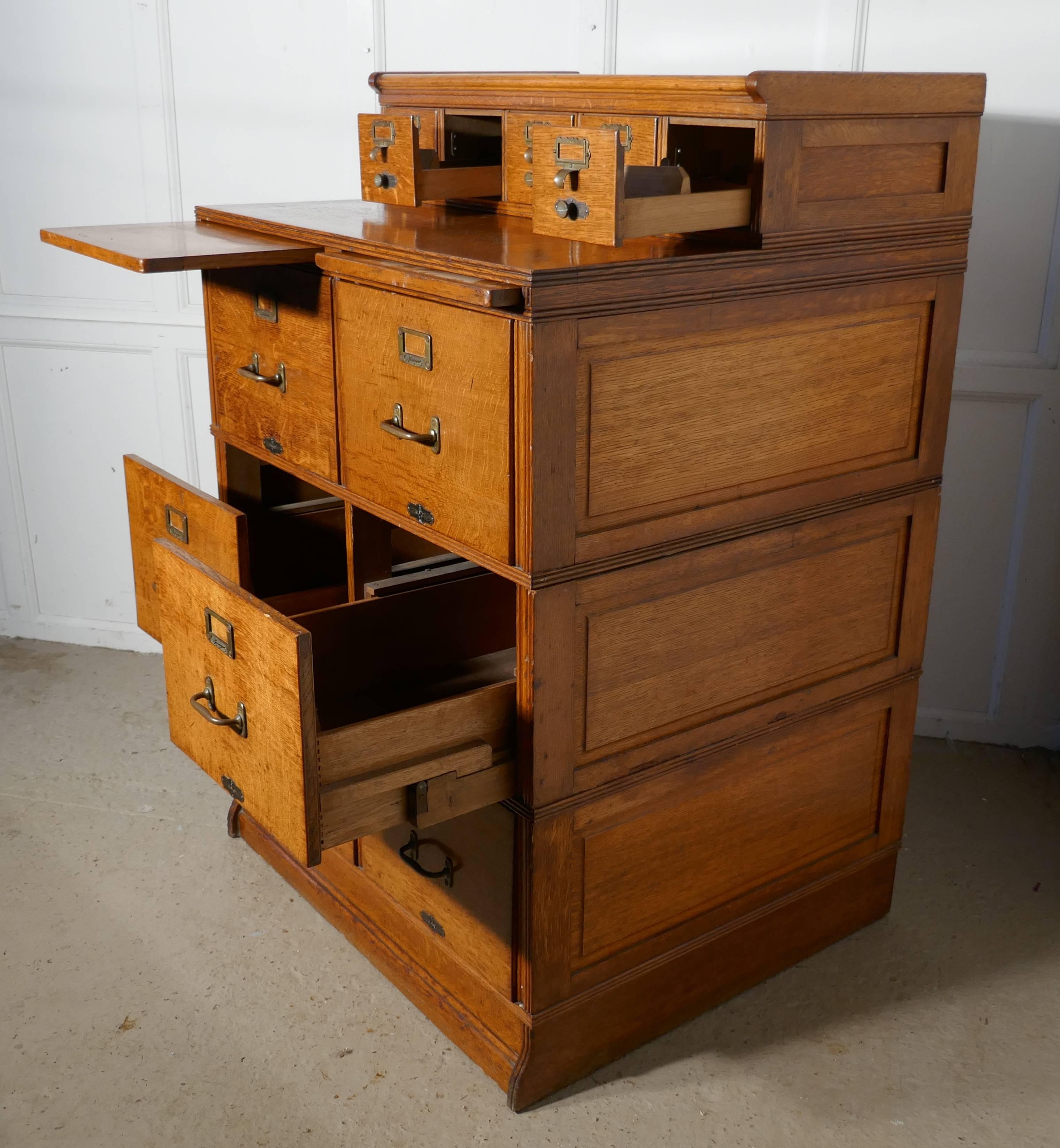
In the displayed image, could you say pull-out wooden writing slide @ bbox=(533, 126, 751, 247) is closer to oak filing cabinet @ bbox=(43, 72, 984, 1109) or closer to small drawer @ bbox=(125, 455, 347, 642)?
oak filing cabinet @ bbox=(43, 72, 984, 1109)

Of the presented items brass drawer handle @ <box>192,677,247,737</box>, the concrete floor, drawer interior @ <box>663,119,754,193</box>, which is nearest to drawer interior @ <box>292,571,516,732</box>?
brass drawer handle @ <box>192,677,247,737</box>

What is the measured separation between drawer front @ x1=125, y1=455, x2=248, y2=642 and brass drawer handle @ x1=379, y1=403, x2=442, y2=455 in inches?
16.6

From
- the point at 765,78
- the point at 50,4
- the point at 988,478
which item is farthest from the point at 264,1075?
the point at 50,4

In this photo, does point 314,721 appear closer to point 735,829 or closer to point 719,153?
point 735,829

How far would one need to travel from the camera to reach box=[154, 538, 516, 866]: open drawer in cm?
161

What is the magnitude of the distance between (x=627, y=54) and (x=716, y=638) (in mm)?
1539

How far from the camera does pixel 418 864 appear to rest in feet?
6.64

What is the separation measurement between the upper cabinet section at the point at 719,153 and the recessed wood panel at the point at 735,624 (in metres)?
0.49

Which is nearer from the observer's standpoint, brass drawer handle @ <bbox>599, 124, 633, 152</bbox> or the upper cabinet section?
the upper cabinet section

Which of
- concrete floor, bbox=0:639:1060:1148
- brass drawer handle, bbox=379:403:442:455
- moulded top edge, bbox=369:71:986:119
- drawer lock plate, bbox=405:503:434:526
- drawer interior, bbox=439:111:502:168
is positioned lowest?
concrete floor, bbox=0:639:1060:1148

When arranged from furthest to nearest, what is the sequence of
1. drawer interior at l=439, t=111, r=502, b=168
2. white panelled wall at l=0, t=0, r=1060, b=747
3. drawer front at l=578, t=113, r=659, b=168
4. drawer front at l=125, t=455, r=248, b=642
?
white panelled wall at l=0, t=0, r=1060, b=747 < drawer interior at l=439, t=111, r=502, b=168 < drawer front at l=125, t=455, r=248, b=642 < drawer front at l=578, t=113, r=659, b=168

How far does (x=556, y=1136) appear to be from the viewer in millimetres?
1868

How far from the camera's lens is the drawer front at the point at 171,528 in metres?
2.11

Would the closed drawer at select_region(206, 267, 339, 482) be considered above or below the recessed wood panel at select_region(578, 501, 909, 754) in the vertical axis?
above
